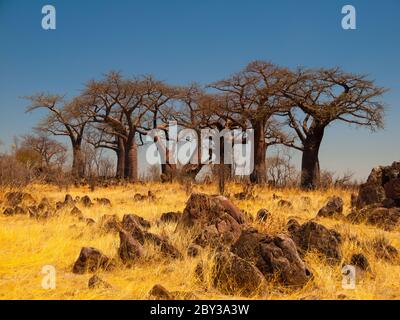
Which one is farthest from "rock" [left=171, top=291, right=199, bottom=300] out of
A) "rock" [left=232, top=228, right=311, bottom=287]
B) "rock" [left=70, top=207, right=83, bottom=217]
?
"rock" [left=70, top=207, right=83, bottom=217]

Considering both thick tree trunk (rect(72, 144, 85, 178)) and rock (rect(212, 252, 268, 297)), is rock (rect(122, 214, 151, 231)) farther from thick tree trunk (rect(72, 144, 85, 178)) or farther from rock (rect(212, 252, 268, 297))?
thick tree trunk (rect(72, 144, 85, 178))

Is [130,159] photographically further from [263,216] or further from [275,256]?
[275,256]

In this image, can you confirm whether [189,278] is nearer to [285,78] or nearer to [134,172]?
[285,78]

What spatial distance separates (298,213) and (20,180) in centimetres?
928

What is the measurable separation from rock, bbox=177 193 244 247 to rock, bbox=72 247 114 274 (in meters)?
1.19

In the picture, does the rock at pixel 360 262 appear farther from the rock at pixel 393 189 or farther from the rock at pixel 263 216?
the rock at pixel 393 189

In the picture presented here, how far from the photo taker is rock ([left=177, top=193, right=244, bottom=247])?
5.80 m

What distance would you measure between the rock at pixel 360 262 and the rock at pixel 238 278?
4.17 ft

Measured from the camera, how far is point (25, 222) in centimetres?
800

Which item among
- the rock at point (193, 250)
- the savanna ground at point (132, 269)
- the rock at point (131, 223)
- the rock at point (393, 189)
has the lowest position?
the savanna ground at point (132, 269)

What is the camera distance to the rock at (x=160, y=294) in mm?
3771

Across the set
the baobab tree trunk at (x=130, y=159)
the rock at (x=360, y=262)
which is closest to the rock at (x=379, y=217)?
the rock at (x=360, y=262)

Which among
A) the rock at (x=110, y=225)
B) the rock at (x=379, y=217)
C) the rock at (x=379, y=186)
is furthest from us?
the rock at (x=379, y=186)

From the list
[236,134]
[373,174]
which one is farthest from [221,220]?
[236,134]
